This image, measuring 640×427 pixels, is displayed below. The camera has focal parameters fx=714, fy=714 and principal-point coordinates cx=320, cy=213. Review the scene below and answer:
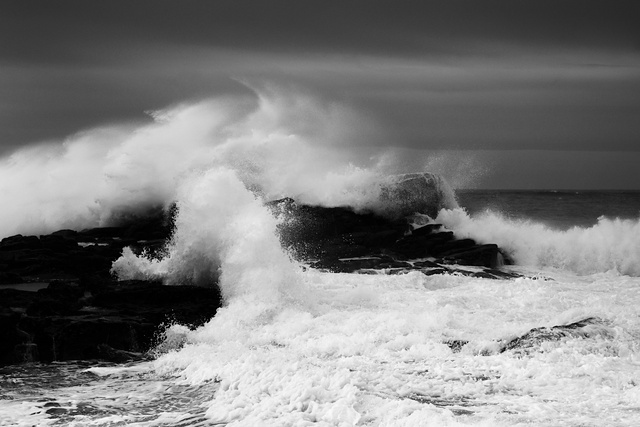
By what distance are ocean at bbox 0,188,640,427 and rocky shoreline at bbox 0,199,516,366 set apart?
1.70 ft

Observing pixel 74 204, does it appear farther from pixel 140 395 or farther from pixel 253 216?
pixel 140 395

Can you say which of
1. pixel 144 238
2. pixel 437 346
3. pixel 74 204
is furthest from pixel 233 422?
pixel 74 204

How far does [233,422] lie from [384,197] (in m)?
16.5

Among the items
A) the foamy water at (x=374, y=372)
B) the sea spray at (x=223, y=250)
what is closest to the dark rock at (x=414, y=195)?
the sea spray at (x=223, y=250)

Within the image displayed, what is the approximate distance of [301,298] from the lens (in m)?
12.4

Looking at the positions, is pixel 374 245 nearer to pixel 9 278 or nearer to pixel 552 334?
pixel 9 278

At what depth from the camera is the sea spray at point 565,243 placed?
19.7 meters

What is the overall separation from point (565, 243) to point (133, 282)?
42.3ft

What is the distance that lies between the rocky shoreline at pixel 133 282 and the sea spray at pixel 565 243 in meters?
0.86

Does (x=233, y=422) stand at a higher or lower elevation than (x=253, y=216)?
lower

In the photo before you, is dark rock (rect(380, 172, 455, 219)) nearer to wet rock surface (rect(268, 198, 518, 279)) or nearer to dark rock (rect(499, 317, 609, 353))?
wet rock surface (rect(268, 198, 518, 279))

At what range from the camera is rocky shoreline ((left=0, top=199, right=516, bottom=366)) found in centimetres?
1033

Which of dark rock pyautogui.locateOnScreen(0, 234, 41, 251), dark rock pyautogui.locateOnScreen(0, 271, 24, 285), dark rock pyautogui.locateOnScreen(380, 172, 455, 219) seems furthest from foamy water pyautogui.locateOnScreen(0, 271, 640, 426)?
dark rock pyautogui.locateOnScreen(380, 172, 455, 219)

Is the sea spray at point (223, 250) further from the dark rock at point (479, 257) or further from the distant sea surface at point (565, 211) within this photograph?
the distant sea surface at point (565, 211)
